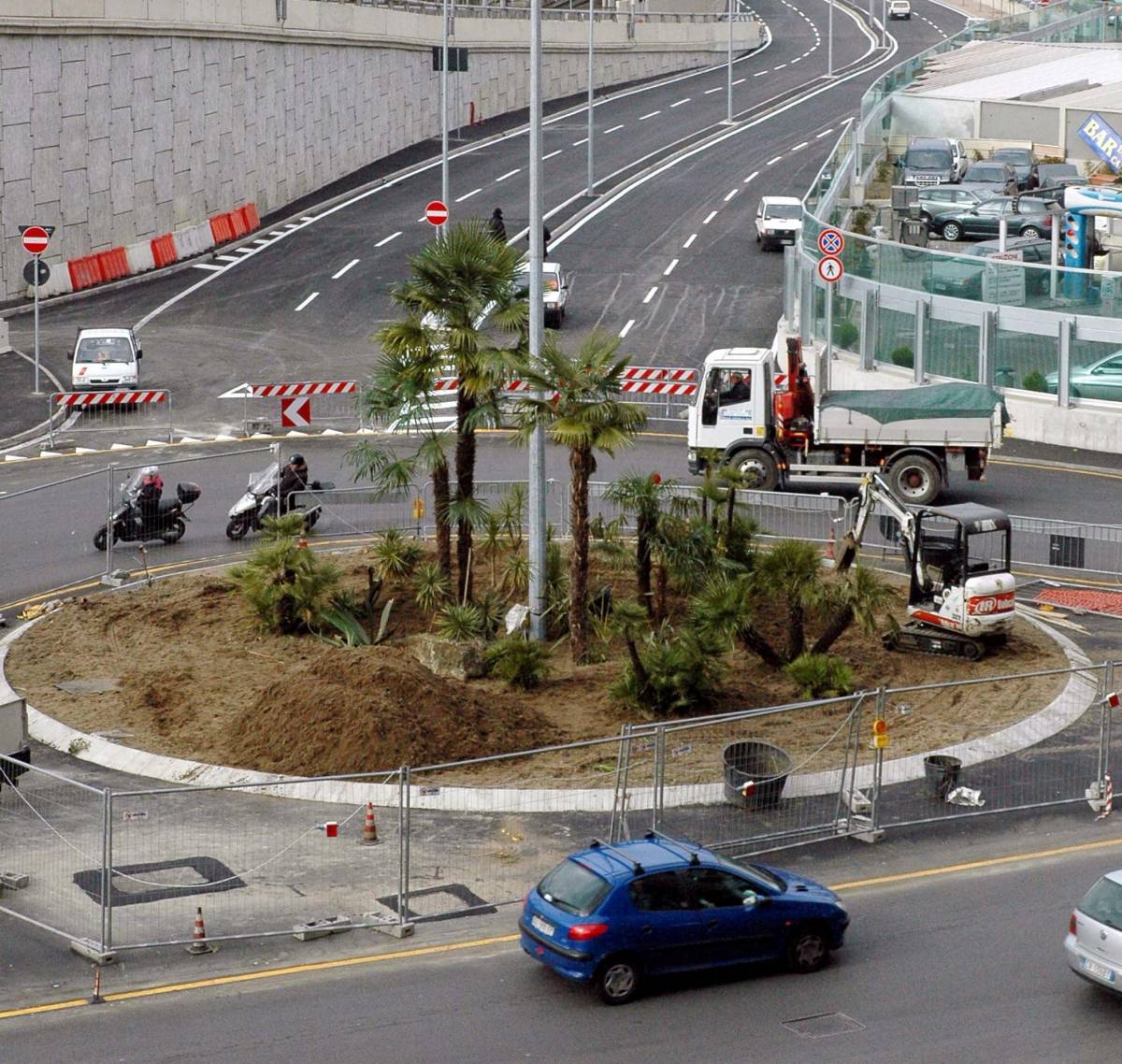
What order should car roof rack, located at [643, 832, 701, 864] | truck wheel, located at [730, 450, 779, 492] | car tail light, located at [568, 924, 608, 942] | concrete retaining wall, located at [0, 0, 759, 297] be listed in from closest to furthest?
car tail light, located at [568, 924, 608, 942], car roof rack, located at [643, 832, 701, 864], truck wheel, located at [730, 450, 779, 492], concrete retaining wall, located at [0, 0, 759, 297]

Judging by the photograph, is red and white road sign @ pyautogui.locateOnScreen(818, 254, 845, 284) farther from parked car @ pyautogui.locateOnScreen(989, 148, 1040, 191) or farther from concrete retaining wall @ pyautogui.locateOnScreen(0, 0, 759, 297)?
concrete retaining wall @ pyautogui.locateOnScreen(0, 0, 759, 297)

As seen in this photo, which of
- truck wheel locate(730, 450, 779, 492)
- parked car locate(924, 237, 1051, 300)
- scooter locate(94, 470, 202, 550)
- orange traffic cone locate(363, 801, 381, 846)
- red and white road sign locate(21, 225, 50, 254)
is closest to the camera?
orange traffic cone locate(363, 801, 381, 846)

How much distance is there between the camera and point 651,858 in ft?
50.8

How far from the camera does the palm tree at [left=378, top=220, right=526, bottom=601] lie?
81.4ft

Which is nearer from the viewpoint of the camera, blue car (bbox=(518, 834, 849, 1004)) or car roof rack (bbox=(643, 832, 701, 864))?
blue car (bbox=(518, 834, 849, 1004))

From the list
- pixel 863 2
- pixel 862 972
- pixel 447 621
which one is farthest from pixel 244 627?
pixel 863 2

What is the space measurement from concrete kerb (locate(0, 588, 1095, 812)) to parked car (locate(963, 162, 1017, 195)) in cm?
4171

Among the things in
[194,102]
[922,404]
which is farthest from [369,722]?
[194,102]

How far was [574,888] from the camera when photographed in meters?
15.2

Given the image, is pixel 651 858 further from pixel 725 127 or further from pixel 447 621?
pixel 725 127

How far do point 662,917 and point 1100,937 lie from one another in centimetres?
351

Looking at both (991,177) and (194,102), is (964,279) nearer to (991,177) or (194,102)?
(991,177)

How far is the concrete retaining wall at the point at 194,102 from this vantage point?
177 ft

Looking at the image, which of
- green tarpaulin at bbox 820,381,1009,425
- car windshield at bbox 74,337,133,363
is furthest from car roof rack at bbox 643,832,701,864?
car windshield at bbox 74,337,133,363
